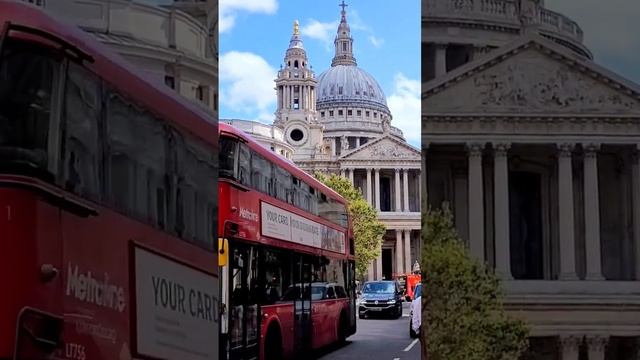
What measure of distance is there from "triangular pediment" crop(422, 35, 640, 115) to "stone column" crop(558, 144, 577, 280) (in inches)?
5.4

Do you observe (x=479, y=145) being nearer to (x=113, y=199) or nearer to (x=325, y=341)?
(x=325, y=341)

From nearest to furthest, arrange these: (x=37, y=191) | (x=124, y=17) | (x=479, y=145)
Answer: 1. (x=37, y=191)
2. (x=479, y=145)
3. (x=124, y=17)

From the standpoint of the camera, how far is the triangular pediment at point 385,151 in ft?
5.97

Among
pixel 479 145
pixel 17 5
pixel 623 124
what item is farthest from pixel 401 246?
pixel 17 5

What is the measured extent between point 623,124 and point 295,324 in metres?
1.06

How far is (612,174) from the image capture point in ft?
5.65

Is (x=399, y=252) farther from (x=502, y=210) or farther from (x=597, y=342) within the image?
(x=597, y=342)

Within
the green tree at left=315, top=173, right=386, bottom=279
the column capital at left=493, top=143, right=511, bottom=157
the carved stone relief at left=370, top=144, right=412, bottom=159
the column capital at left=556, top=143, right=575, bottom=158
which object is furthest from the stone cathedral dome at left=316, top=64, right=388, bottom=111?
the column capital at left=556, top=143, right=575, bottom=158

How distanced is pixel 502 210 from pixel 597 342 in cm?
42

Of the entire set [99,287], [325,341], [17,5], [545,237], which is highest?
[17,5]

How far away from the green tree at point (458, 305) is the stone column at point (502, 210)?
4 centimetres

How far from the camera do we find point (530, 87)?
1809mm

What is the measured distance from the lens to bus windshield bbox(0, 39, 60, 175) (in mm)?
1554

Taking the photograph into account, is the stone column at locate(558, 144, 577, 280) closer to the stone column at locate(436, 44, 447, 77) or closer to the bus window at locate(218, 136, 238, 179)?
the stone column at locate(436, 44, 447, 77)
